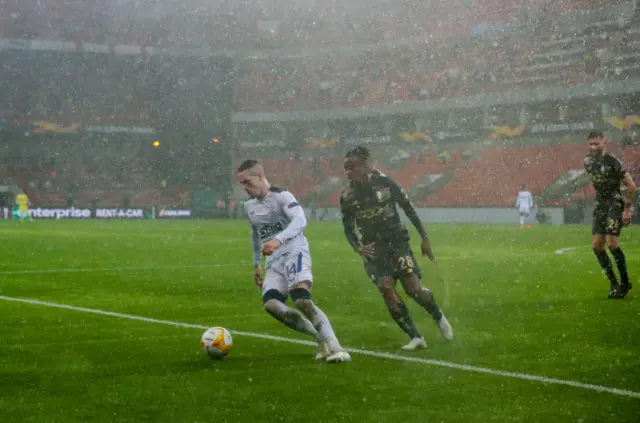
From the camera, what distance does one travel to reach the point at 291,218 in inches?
334

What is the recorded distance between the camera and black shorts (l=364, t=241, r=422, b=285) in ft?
29.8

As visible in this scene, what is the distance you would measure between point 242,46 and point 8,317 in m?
62.1

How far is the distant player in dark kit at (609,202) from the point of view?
1321cm

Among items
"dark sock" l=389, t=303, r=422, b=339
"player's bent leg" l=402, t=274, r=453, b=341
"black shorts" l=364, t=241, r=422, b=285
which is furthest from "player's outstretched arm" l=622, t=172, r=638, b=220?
"dark sock" l=389, t=303, r=422, b=339

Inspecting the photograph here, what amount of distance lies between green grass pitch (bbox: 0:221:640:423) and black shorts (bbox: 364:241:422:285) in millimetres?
734

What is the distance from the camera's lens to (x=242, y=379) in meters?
7.61

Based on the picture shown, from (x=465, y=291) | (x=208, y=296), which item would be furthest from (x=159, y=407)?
(x=465, y=291)

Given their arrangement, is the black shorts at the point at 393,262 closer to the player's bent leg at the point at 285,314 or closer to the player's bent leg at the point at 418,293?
the player's bent leg at the point at 418,293

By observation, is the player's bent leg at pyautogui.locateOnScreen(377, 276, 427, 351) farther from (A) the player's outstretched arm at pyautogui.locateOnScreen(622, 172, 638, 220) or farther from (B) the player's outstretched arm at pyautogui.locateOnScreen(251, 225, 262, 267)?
(A) the player's outstretched arm at pyautogui.locateOnScreen(622, 172, 638, 220)

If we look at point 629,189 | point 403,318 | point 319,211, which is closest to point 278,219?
point 403,318

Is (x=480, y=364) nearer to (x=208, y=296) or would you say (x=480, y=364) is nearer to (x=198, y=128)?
(x=208, y=296)

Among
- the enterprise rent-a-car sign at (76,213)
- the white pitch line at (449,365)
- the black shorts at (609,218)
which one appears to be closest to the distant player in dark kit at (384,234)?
the white pitch line at (449,365)

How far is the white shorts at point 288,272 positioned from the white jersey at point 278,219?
40mm

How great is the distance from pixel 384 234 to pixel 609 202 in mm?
5577
